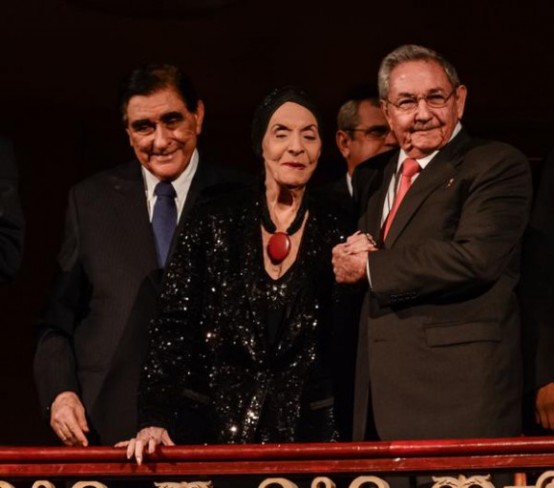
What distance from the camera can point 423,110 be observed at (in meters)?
4.43

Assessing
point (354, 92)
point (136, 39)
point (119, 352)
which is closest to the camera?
point (119, 352)

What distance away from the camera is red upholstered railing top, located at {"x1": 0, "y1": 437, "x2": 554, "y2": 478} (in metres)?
4.02

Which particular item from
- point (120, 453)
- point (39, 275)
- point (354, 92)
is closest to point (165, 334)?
point (120, 453)

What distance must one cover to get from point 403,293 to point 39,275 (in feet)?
8.78

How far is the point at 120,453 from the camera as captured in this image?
4.14 metres

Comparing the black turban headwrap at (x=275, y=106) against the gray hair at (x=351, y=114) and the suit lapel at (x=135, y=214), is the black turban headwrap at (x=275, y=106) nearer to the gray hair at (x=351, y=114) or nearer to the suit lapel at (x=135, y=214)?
the suit lapel at (x=135, y=214)

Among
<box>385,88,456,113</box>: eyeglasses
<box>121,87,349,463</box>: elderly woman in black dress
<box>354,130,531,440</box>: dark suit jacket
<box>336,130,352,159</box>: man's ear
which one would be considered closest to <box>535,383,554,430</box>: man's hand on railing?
<box>354,130,531,440</box>: dark suit jacket

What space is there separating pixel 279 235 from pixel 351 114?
1.19 m

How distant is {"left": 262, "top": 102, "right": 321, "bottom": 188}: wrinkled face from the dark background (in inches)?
68.3

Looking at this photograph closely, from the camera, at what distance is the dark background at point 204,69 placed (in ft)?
20.8

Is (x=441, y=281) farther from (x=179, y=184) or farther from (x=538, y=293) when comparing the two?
(x=179, y=184)

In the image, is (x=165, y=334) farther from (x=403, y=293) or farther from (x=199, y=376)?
(x=403, y=293)

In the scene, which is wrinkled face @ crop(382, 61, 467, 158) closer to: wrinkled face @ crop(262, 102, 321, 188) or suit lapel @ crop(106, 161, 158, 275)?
wrinkled face @ crop(262, 102, 321, 188)

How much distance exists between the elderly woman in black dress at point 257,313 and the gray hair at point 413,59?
23 cm
